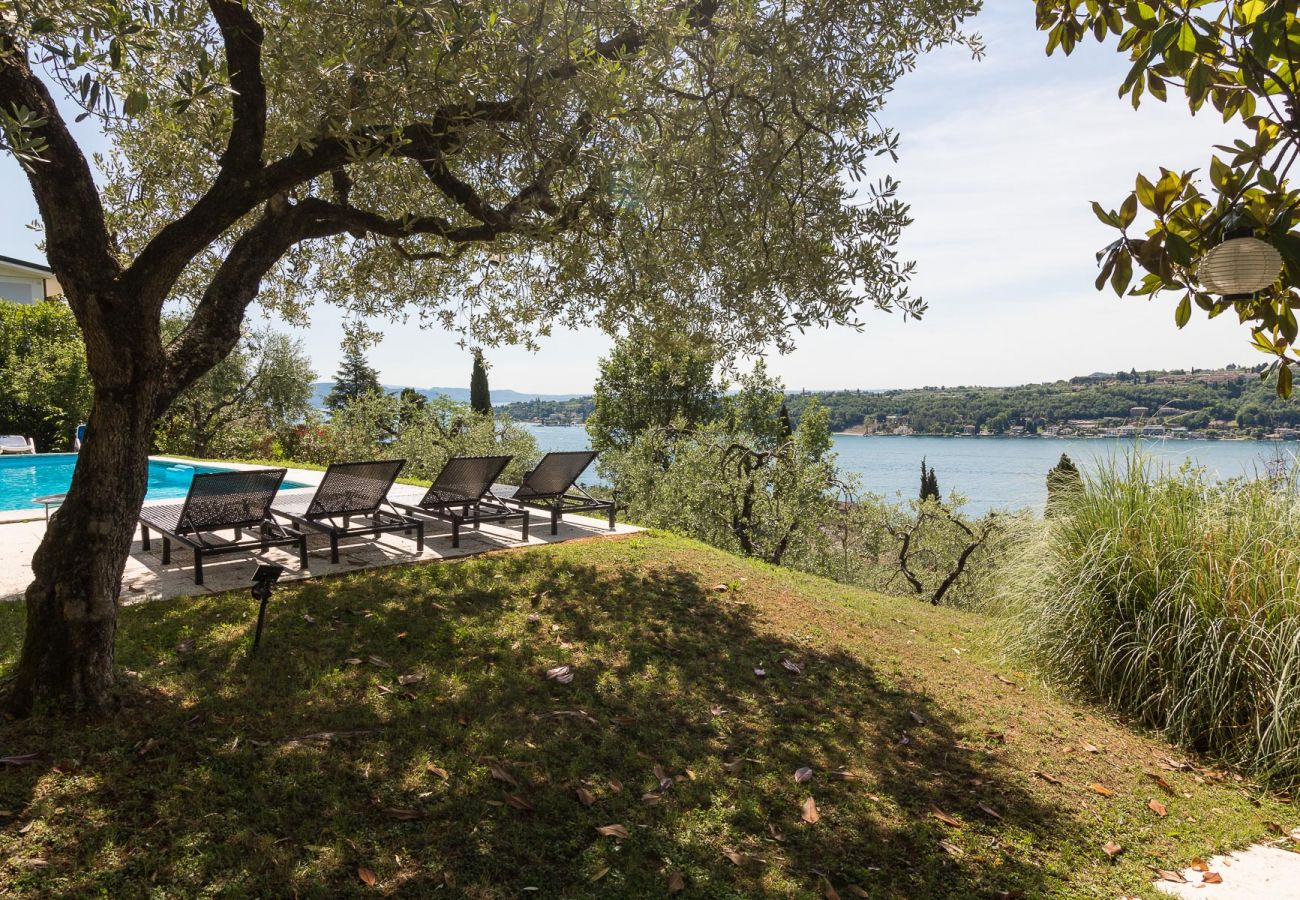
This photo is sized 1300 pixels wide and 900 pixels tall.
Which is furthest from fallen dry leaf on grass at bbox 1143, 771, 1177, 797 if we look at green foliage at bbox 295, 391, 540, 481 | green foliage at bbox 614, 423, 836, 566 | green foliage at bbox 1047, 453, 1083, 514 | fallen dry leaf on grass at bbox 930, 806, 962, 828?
green foliage at bbox 295, 391, 540, 481

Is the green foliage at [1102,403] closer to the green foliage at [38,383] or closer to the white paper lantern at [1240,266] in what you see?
the white paper lantern at [1240,266]

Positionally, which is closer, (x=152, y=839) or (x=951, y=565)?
(x=152, y=839)

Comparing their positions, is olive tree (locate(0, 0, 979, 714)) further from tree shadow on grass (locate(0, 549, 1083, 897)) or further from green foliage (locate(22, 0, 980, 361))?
tree shadow on grass (locate(0, 549, 1083, 897))

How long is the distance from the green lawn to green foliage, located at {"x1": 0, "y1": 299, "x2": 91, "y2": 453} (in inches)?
699

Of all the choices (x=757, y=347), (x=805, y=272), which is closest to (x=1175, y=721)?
(x=805, y=272)

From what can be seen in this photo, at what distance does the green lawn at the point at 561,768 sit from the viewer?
302cm

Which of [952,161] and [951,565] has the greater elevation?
[952,161]

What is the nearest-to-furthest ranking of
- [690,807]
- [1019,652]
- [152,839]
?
1. [152,839]
2. [690,807]
3. [1019,652]

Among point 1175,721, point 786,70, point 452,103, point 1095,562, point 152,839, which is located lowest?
point 1175,721

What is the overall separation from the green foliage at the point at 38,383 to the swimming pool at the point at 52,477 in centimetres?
172

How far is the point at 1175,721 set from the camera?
518cm

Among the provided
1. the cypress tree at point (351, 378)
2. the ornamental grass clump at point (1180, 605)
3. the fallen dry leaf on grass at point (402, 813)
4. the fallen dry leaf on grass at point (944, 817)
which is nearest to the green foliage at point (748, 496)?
the ornamental grass clump at point (1180, 605)

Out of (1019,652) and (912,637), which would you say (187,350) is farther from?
(1019,652)

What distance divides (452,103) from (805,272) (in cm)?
305
